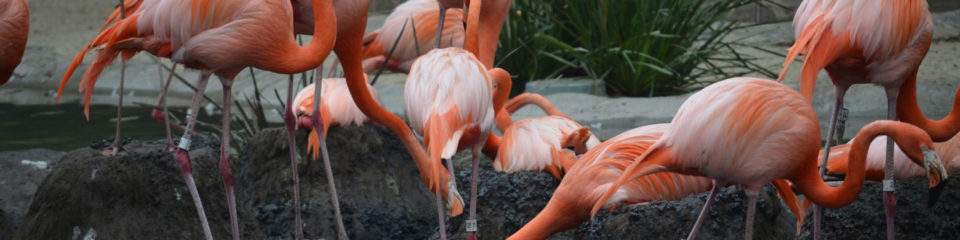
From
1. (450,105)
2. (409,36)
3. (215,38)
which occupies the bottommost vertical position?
(409,36)

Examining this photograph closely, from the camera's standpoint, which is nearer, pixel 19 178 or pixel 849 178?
pixel 849 178

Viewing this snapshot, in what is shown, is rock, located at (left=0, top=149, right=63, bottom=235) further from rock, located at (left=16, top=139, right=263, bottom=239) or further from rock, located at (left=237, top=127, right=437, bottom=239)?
rock, located at (left=237, top=127, right=437, bottom=239)

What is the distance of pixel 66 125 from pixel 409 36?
338cm

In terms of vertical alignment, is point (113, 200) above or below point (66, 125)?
above

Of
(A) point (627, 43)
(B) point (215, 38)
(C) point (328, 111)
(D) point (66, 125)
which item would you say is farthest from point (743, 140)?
(D) point (66, 125)

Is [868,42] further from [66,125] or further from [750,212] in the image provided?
[66,125]

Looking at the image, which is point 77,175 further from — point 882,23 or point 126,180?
point 882,23

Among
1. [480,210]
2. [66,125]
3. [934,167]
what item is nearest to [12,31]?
[480,210]

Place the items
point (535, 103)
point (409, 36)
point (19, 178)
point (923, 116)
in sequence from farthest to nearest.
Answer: point (409, 36) → point (535, 103) → point (19, 178) → point (923, 116)

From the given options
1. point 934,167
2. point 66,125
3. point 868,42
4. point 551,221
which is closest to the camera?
point 934,167

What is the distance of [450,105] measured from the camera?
303 cm

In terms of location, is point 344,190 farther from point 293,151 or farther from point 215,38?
point 215,38

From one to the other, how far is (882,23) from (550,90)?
123 inches

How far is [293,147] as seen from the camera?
3584 mm
